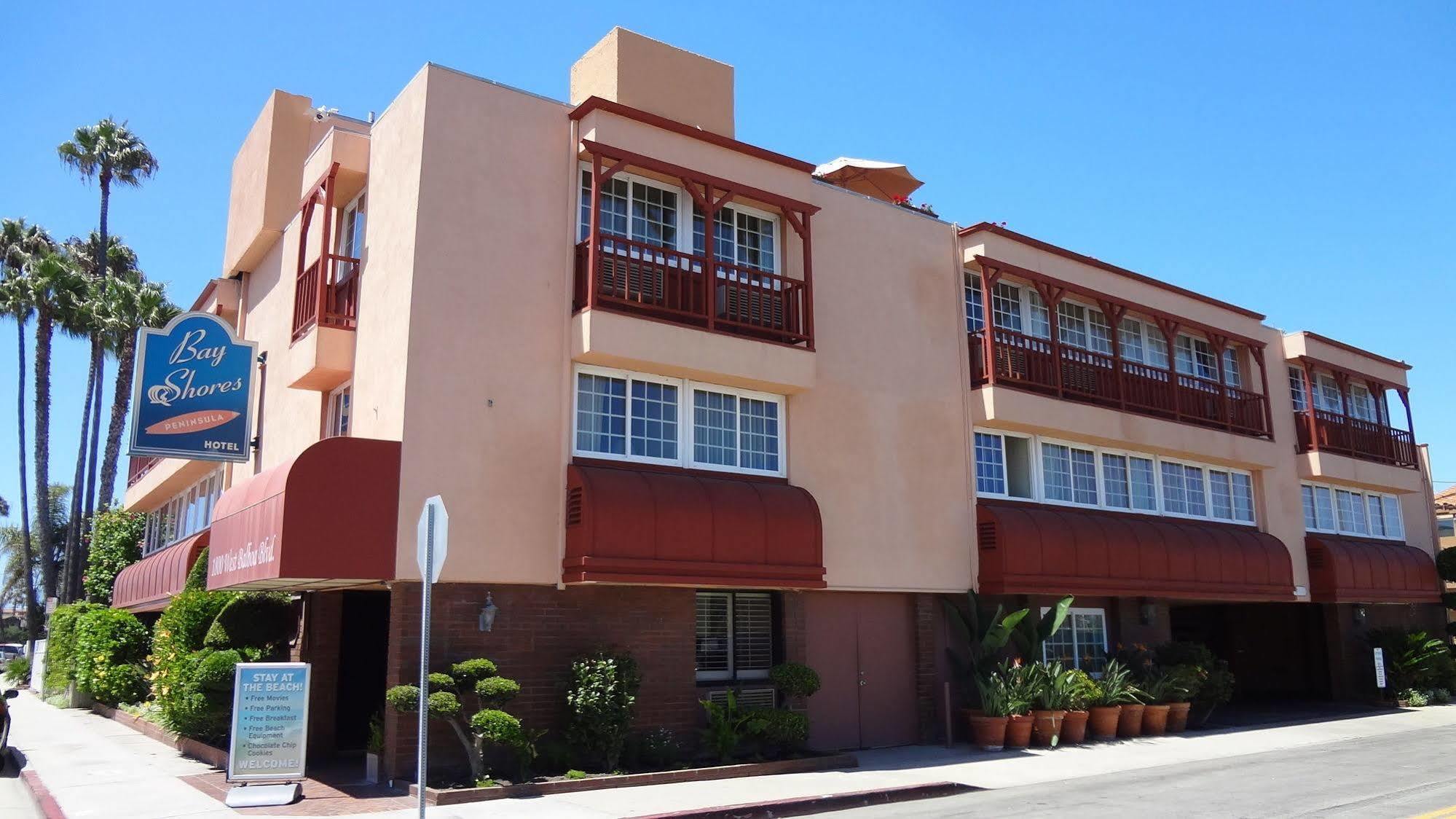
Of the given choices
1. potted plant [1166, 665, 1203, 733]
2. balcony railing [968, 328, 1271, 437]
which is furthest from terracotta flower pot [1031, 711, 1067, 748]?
balcony railing [968, 328, 1271, 437]

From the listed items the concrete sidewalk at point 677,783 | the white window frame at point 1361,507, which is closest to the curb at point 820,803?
the concrete sidewalk at point 677,783

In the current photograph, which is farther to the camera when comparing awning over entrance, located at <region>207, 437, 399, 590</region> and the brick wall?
the brick wall

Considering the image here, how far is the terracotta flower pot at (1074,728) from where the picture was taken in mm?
18953

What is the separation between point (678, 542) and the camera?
49.3 ft

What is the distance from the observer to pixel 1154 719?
67.0 ft

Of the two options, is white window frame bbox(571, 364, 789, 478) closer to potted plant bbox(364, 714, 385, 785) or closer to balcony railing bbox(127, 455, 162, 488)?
potted plant bbox(364, 714, 385, 785)

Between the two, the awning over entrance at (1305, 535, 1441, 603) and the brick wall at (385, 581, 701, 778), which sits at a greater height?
the awning over entrance at (1305, 535, 1441, 603)

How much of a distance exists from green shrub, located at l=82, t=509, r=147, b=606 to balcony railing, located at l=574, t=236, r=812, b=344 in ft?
63.9

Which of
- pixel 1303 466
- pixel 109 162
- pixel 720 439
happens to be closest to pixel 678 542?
pixel 720 439

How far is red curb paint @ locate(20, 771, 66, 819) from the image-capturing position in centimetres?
1227

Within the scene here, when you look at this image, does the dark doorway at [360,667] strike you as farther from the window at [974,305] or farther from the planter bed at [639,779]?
the window at [974,305]

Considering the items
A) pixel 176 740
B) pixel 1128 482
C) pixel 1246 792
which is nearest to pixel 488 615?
pixel 176 740

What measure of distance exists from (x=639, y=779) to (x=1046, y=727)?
7860 mm

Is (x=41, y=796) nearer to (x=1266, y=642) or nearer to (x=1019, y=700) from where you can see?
(x=1019, y=700)
